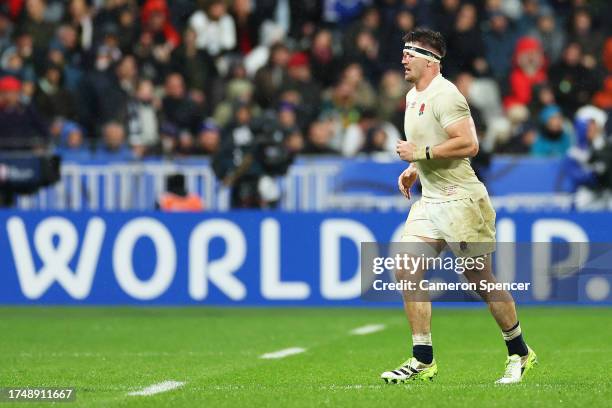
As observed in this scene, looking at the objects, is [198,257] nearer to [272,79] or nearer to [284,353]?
[284,353]

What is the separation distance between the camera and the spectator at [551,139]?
2022 cm

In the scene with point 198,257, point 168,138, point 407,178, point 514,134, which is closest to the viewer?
point 407,178

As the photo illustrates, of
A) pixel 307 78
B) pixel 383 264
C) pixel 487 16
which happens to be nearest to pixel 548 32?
pixel 487 16

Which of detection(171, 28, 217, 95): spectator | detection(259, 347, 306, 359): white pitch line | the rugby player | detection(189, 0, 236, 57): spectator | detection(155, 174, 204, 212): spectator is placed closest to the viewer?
the rugby player

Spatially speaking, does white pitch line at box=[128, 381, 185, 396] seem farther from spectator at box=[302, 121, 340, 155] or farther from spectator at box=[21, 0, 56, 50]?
spectator at box=[21, 0, 56, 50]

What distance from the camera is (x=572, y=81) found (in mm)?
21594

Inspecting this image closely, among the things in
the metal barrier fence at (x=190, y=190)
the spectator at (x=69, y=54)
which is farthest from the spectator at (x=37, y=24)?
the metal barrier fence at (x=190, y=190)

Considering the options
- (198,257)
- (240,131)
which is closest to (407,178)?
(198,257)

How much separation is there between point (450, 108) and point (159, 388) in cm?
262

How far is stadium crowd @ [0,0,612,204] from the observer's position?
1977cm

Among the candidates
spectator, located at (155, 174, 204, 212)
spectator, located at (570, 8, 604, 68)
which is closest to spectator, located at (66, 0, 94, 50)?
spectator, located at (155, 174, 204, 212)

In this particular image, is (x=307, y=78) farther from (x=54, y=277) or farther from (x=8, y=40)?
(x=54, y=277)

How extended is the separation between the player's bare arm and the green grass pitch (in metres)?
1.48

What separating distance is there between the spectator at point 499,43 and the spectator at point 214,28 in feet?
13.2
